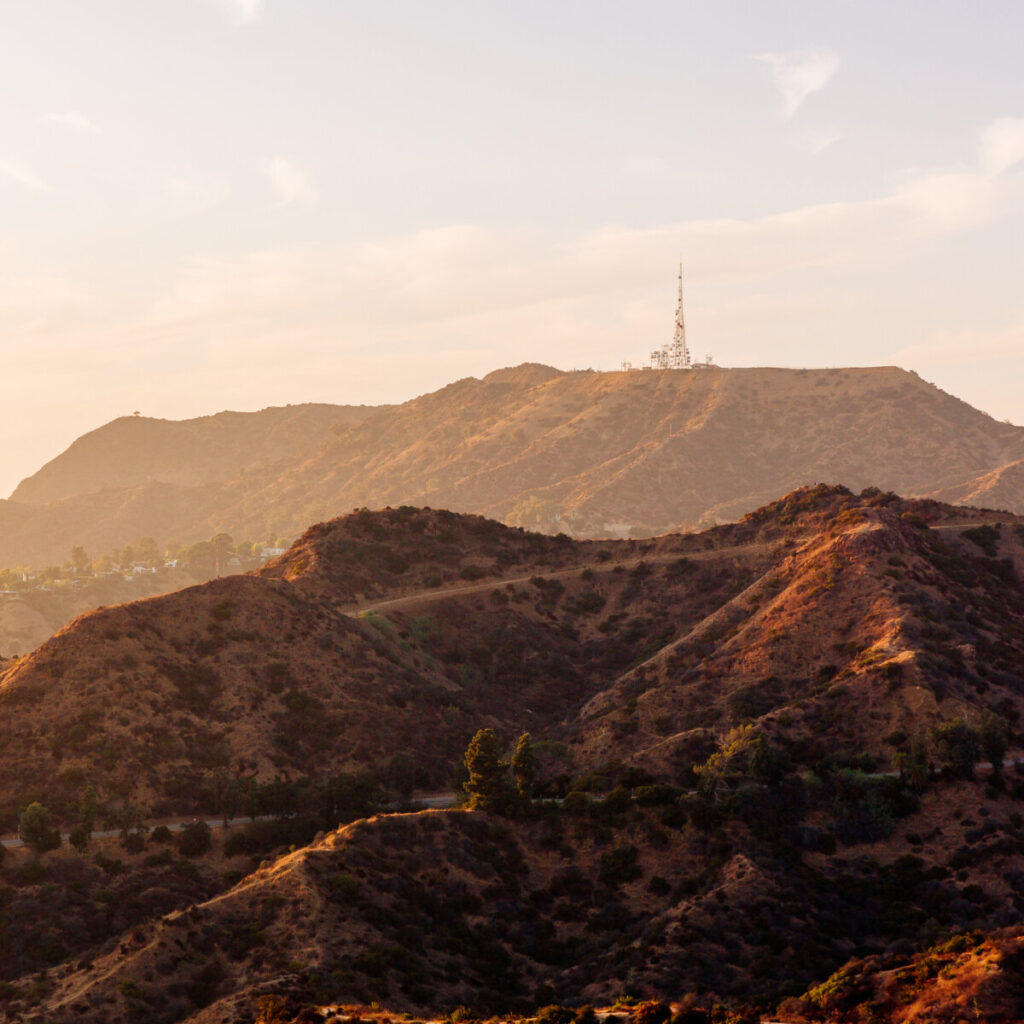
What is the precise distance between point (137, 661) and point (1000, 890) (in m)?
71.9

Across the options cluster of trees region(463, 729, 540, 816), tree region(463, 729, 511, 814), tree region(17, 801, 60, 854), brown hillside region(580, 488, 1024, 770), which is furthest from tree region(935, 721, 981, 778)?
tree region(17, 801, 60, 854)

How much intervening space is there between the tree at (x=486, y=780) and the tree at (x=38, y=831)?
2859 cm

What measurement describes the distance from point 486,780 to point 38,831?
30.5m

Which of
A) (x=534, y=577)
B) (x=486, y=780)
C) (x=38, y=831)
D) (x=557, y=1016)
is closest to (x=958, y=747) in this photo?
(x=486, y=780)

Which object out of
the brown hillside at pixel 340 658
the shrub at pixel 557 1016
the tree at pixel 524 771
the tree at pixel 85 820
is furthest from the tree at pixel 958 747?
the tree at pixel 85 820

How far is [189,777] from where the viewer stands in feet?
318

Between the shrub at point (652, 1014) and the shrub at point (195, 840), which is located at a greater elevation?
the shrub at point (195, 840)

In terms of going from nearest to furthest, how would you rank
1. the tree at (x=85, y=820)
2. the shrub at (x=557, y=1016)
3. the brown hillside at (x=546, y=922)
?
the shrub at (x=557, y=1016) → the brown hillside at (x=546, y=922) → the tree at (x=85, y=820)

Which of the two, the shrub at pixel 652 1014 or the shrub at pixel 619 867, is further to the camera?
the shrub at pixel 619 867

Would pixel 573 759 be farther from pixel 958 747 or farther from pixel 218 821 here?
pixel 958 747

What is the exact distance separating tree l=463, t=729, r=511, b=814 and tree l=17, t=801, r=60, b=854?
28.6 m

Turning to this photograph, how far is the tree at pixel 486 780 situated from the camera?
281ft

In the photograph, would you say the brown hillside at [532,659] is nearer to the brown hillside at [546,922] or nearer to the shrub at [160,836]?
the shrub at [160,836]

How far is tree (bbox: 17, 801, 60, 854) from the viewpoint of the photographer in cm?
8294
